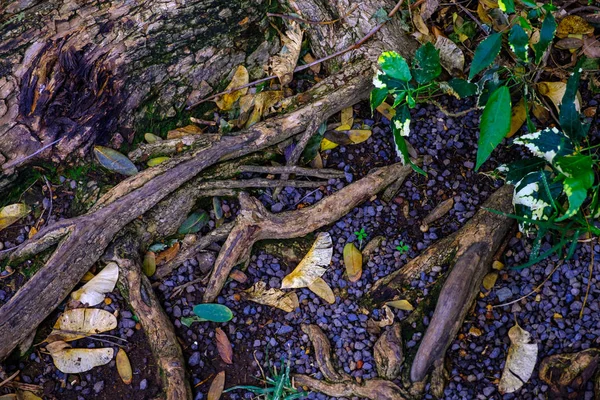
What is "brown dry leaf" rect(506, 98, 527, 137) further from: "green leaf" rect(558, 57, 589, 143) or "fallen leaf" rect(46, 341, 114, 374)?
"fallen leaf" rect(46, 341, 114, 374)

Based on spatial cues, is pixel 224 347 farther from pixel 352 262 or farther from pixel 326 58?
pixel 326 58

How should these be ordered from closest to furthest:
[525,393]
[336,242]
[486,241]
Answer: [525,393] → [486,241] → [336,242]

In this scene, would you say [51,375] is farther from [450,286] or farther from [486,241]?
[486,241]

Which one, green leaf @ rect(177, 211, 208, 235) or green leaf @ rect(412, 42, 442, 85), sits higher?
green leaf @ rect(412, 42, 442, 85)

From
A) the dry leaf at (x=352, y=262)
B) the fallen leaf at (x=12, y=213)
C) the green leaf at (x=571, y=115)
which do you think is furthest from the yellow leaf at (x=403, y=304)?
the fallen leaf at (x=12, y=213)

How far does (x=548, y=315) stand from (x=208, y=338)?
153 cm

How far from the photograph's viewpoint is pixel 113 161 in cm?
262

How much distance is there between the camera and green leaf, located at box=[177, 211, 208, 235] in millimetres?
2678

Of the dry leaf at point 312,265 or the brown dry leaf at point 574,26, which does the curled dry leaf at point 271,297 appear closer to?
the dry leaf at point 312,265

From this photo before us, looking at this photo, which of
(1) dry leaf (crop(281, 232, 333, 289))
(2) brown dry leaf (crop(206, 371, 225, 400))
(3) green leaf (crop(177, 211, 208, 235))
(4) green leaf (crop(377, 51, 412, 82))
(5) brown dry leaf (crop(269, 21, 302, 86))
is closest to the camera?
(4) green leaf (crop(377, 51, 412, 82))

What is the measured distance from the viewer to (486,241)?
2.44m

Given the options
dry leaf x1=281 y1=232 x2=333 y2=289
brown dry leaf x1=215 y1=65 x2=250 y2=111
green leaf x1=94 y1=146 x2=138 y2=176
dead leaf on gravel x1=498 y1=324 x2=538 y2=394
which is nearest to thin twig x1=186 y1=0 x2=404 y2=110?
brown dry leaf x1=215 y1=65 x2=250 y2=111

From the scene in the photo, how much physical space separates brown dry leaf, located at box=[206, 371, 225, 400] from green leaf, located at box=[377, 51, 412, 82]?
1527mm

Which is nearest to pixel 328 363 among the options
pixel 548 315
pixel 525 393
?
pixel 525 393
